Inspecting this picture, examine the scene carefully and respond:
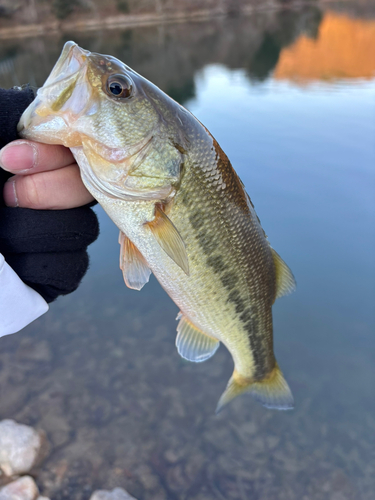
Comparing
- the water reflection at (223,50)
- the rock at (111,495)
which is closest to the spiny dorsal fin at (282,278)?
the rock at (111,495)

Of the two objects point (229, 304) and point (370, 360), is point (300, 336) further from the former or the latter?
point (229, 304)

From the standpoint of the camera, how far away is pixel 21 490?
3533 millimetres

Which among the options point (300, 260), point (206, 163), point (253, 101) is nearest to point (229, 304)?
point (206, 163)

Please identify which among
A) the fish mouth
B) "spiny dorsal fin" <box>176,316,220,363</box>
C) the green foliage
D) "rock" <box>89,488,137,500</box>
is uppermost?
the green foliage

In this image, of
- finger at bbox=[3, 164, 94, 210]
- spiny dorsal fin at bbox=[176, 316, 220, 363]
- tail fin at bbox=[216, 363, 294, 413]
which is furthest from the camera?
tail fin at bbox=[216, 363, 294, 413]

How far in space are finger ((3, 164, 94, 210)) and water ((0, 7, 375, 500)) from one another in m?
3.53

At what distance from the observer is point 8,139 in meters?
1.53

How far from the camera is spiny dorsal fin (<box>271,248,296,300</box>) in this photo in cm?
230

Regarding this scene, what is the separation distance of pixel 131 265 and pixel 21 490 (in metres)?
3.18

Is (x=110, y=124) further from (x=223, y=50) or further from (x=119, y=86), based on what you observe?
(x=223, y=50)

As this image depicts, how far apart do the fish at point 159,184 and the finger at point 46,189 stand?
13cm

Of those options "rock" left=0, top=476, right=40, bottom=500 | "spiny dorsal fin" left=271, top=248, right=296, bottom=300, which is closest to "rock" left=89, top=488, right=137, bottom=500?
"rock" left=0, top=476, right=40, bottom=500

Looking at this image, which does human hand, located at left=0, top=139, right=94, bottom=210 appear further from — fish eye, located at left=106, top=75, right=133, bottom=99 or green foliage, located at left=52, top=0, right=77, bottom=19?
green foliage, located at left=52, top=0, right=77, bottom=19

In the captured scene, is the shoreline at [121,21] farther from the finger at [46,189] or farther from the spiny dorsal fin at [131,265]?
the spiny dorsal fin at [131,265]
